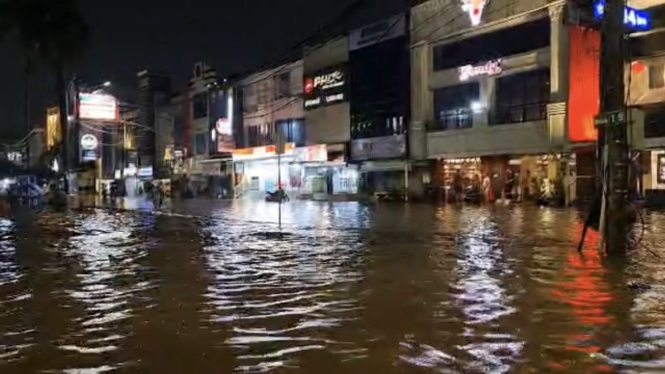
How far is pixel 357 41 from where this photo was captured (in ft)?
153

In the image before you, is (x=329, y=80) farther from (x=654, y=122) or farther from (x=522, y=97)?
(x=654, y=122)

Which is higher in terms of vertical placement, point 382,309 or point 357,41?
point 357,41

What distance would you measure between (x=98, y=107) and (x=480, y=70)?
40.3 meters

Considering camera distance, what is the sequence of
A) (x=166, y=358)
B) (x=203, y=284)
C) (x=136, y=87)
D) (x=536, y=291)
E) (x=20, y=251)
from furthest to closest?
(x=136, y=87)
(x=20, y=251)
(x=203, y=284)
(x=536, y=291)
(x=166, y=358)

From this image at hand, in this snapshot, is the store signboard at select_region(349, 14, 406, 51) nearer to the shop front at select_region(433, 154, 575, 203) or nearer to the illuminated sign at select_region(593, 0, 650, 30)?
the shop front at select_region(433, 154, 575, 203)

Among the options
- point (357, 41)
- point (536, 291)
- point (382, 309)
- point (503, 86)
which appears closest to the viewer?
point (382, 309)

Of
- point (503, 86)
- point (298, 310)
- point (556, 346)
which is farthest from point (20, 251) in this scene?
point (503, 86)

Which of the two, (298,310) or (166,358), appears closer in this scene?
(166,358)

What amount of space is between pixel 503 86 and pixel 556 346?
32778 millimetres

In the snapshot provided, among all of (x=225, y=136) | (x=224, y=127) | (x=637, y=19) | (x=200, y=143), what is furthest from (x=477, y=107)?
(x=200, y=143)

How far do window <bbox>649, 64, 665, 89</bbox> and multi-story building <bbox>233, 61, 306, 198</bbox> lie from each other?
84.7ft

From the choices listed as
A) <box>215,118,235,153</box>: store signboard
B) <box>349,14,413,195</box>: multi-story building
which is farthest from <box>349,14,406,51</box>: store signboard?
<box>215,118,235,153</box>: store signboard

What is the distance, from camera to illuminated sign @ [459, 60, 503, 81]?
3750cm

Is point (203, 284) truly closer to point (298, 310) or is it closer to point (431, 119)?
point (298, 310)
